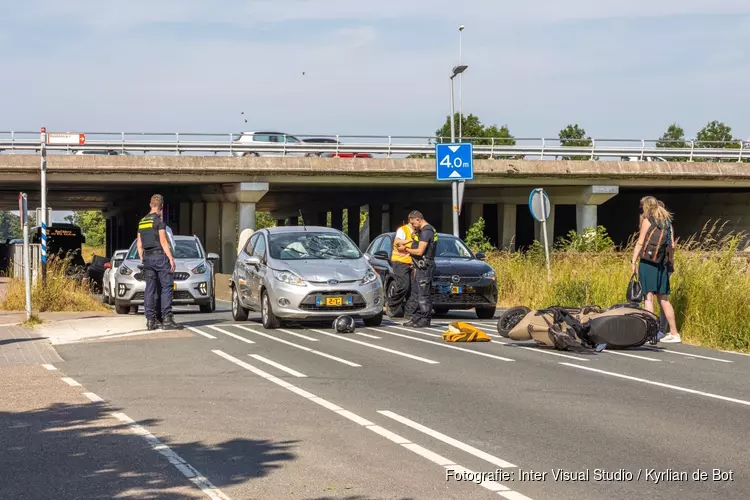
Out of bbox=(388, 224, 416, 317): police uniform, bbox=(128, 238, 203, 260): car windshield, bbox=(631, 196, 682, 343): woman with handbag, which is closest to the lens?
bbox=(631, 196, 682, 343): woman with handbag

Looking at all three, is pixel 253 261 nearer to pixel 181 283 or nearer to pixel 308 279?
pixel 308 279

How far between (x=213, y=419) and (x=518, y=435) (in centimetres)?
240

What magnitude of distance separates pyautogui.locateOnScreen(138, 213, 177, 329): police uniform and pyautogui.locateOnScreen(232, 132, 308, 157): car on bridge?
96.0 ft

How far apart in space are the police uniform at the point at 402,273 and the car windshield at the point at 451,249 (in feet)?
5.27

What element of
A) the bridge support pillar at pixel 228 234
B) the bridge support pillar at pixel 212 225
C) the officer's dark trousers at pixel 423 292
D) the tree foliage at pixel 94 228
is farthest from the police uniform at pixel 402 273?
the tree foliage at pixel 94 228

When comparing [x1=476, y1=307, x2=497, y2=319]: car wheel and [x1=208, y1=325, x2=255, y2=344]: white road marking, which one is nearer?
[x1=208, y1=325, x2=255, y2=344]: white road marking

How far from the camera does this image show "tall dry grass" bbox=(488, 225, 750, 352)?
596 inches

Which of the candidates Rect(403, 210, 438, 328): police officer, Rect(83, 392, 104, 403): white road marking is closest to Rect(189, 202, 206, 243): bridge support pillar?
Rect(403, 210, 438, 328): police officer

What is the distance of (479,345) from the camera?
1462 centimetres

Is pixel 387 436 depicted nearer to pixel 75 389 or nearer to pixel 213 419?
pixel 213 419

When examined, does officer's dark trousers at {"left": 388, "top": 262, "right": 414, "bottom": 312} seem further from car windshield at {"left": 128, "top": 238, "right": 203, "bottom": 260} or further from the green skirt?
car windshield at {"left": 128, "top": 238, "right": 203, "bottom": 260}

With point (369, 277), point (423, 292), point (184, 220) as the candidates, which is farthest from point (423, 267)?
point (184, 220)

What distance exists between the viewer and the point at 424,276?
57.4 feet

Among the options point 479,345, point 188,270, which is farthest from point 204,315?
point 479,345
